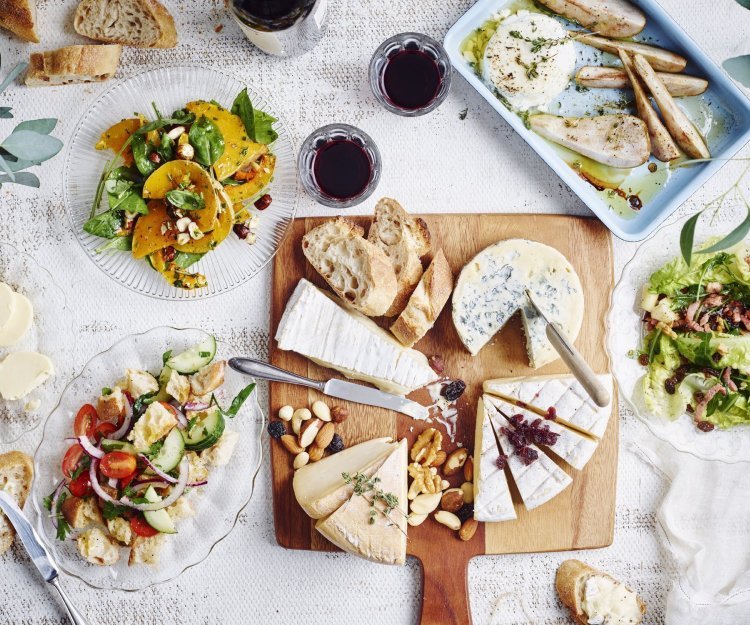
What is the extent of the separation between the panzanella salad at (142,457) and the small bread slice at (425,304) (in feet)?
Result: 1.69

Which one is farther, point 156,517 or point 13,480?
point 13,480

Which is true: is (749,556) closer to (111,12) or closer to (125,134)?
(125,134)

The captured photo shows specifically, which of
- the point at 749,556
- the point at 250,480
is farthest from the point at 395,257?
the point at 749,556

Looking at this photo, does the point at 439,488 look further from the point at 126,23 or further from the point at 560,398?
the point at 126,23

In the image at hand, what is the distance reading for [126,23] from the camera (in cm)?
214

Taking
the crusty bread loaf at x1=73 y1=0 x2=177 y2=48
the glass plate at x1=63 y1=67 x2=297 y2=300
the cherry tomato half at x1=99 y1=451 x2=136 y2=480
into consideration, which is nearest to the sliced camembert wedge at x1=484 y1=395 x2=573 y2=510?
the glass plate at x1=63 y1=67 x2=297 y2=300

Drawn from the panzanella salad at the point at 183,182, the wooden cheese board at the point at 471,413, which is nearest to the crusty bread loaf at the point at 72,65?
the panzanella salad at the point at 183,182

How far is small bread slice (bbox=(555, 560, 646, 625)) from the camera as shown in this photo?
84.7 inches

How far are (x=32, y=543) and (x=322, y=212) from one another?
1.36 meters

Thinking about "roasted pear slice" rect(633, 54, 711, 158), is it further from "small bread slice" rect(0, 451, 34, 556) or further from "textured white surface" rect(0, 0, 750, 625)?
"small bread slice" rect(0, 451, 34, 556)

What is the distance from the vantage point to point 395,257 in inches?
82.4

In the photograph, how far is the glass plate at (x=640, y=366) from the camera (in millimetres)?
2062

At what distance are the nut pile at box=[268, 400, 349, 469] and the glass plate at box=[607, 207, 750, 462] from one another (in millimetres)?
859

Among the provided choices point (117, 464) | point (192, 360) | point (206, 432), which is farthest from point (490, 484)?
point (117, 464)
